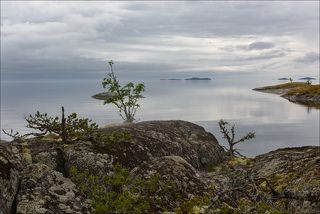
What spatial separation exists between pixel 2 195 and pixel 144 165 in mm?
4158

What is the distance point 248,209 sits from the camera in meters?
9.19

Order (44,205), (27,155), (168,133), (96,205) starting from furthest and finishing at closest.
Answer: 1. (168,133)
2. (27,155)
3. (44,205)
4. (96,205)

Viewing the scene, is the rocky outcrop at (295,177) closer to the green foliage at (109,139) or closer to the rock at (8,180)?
the green foliage at (109,139)

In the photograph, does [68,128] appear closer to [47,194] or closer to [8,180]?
[47,194]

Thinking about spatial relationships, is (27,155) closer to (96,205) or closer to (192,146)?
(96,205)

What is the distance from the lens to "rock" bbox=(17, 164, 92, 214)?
31.6 ft

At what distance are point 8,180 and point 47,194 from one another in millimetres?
1077

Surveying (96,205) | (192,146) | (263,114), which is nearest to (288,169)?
→ (192,146)

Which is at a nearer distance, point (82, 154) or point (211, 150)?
point (82, 154)

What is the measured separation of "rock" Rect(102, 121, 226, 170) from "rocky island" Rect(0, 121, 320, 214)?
7 cm

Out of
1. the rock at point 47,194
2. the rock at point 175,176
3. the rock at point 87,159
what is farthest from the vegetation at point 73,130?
the rock at point 47,194

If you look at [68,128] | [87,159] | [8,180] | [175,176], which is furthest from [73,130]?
[8,180]

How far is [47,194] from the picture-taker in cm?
1012

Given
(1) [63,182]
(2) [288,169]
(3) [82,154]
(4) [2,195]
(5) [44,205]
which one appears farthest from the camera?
(2) [288,169]
